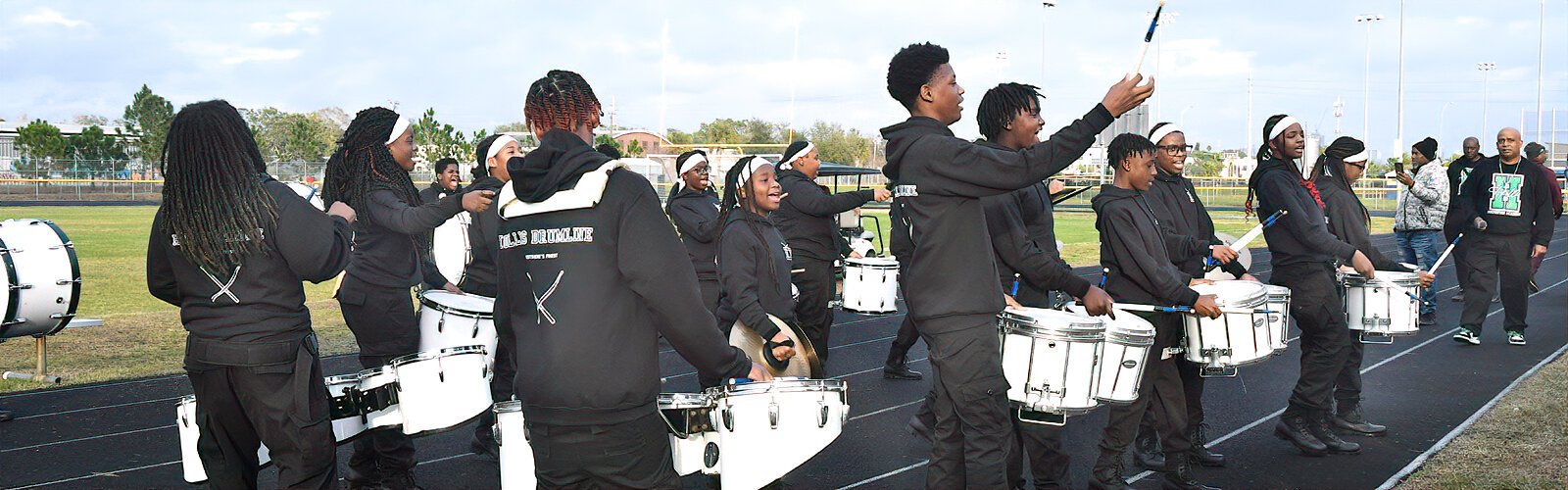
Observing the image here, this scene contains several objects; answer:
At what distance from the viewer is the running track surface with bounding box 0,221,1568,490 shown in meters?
6.14

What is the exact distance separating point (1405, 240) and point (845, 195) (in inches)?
348

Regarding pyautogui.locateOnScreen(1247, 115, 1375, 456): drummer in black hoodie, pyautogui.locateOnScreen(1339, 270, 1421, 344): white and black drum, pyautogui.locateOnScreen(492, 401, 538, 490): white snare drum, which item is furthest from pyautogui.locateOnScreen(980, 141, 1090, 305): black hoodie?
pyautogui.locateOnScreen(1339, 270, 1421, 344): white and black drum

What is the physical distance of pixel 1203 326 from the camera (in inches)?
222

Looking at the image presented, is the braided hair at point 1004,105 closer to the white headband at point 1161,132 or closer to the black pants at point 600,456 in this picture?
the white headband at point 1161,132

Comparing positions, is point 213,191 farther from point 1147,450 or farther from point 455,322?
point 1147,450

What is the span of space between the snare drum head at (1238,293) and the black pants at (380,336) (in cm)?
399

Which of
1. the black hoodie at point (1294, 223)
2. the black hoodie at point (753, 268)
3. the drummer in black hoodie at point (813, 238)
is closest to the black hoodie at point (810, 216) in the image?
the drummer in black hoodie at point (813, 238)

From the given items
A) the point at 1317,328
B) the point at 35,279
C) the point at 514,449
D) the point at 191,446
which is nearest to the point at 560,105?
the point at 514,449

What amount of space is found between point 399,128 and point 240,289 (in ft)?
6.16

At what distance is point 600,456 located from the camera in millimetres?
3279

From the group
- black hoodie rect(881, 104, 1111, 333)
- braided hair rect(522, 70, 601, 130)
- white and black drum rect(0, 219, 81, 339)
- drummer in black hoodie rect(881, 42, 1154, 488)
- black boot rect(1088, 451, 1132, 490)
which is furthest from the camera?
white and black drum rect(0, 219, 81, 339)

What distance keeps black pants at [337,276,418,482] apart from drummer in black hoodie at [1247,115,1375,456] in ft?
16.0

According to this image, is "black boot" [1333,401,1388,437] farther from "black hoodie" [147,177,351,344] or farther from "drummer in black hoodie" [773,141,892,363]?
"black hoodie" [147,177,351,344]

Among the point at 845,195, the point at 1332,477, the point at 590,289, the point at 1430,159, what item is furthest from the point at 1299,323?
the point at 1430,159
